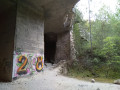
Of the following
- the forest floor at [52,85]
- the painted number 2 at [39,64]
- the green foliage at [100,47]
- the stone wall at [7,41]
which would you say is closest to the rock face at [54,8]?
the stone wall at [7,41]

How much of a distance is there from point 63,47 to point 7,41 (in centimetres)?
645

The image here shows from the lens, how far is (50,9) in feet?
23.1

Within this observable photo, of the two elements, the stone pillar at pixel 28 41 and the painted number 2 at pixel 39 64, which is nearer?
the stone pillar at pixel 28 41

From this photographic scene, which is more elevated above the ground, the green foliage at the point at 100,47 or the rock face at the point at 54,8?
the rock face at the point at 54,8

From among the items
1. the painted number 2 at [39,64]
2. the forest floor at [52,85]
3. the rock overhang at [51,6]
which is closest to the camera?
the forest floor at [52,85]

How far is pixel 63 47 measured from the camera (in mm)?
10688

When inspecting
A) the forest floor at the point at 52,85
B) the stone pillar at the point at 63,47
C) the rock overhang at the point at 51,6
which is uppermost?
the rock overhang at the point at 51,6

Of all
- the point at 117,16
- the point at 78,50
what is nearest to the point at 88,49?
the point at 78,50

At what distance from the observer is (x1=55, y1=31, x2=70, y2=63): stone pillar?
33.7ft

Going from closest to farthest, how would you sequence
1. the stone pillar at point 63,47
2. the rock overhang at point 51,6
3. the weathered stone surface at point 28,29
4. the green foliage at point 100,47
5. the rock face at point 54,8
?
1. the weathered stone surface at point 28,29
2. the rock overhang at point 51,6
3. the rock face at point 54,8
4. the green foliage at point 100,47
5. the stone pillar at point 63,47

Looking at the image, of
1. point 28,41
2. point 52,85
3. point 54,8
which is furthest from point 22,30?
point 52,85

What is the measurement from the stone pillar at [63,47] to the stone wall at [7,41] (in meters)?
6.34

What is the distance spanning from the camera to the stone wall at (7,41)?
4.87 meters

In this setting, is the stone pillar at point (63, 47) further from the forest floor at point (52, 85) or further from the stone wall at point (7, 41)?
the stone wall at point (7, 41)
